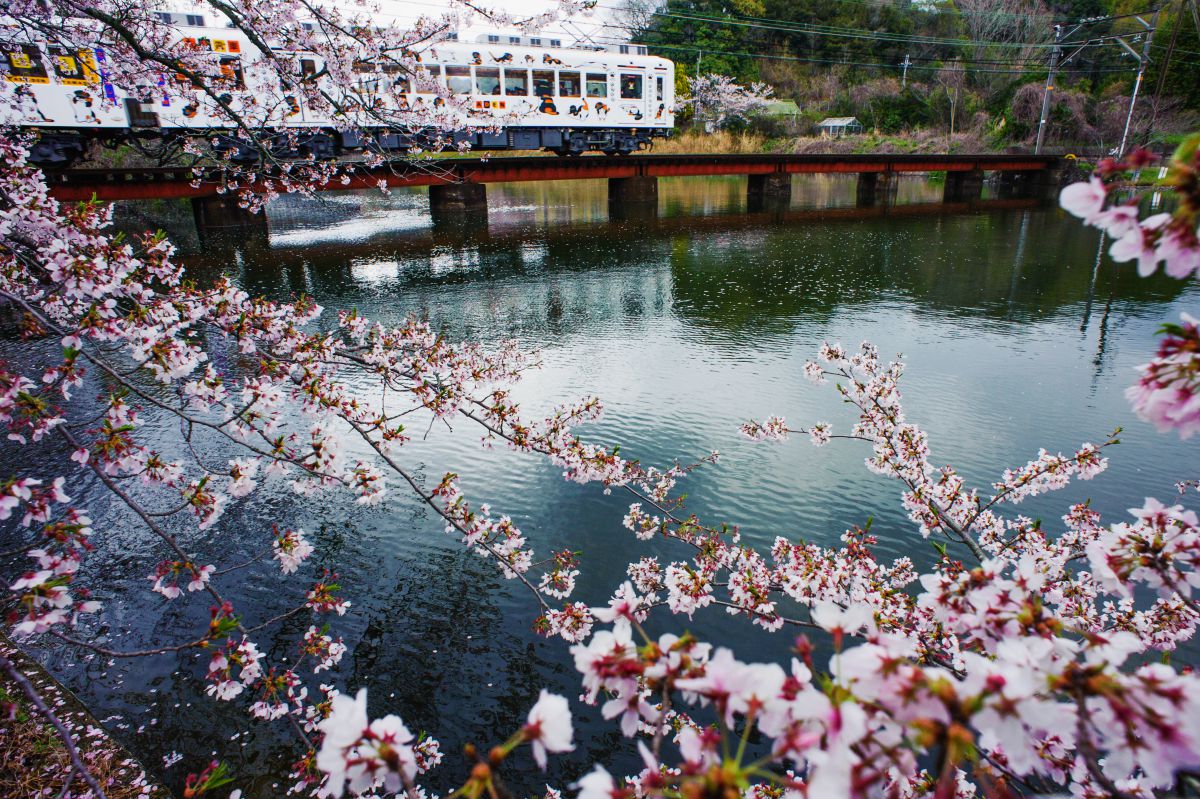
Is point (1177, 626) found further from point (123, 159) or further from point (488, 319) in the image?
point (123, 159)

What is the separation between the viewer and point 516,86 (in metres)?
24.5

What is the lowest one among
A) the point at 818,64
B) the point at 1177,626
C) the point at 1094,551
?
the point at 1177,626

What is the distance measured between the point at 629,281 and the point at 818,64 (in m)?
57.9

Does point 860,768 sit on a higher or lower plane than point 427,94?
lower

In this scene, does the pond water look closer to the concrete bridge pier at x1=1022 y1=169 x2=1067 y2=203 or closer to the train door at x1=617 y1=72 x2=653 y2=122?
the train door at x1=617 y1=72 x2=653 y2=122

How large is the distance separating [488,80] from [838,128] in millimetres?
42589

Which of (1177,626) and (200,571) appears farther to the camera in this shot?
(1177,626)

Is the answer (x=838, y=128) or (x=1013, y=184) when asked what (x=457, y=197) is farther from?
(x=838, y=128)

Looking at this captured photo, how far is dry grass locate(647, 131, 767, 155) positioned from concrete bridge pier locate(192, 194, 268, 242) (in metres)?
29.5

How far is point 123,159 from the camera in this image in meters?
27.8

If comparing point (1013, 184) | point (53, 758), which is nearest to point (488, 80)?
point (53, 758)

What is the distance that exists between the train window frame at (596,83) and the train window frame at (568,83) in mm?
244

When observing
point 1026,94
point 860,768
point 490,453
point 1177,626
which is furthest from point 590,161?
point 1026,94

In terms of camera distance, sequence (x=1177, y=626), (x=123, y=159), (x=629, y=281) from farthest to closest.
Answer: (x=123, y=159) → (x=629, y=281) → (x=1177, y=626)
